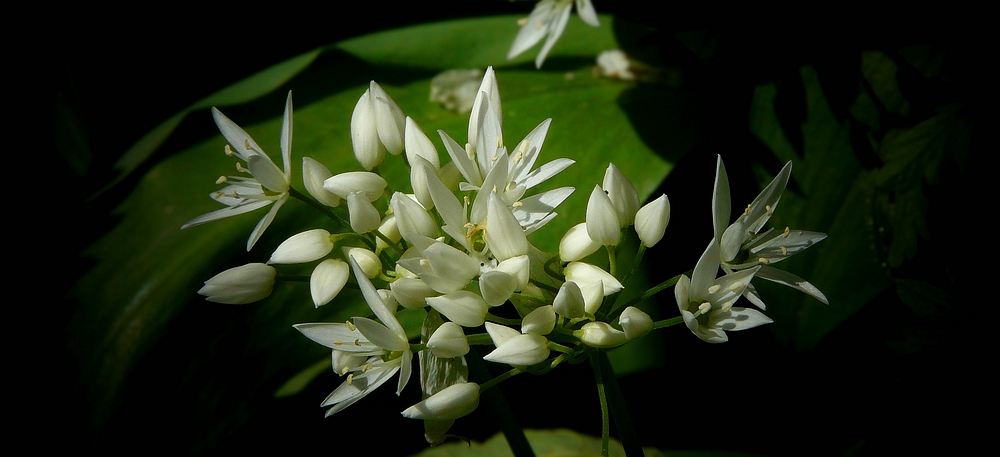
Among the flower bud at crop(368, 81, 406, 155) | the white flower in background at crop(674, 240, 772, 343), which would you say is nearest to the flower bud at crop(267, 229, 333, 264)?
the flower bud at crop(368, 81, 406, 155)

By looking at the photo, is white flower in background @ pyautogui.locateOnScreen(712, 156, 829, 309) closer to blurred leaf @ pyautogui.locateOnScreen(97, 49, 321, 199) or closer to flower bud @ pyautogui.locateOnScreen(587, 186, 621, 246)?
flower bud @ pyautogui.locateOnScreen(587, 186, 621, 246)

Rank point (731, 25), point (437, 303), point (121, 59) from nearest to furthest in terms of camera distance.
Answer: point (437, 303) < point (731, 25) < point (121, 59)

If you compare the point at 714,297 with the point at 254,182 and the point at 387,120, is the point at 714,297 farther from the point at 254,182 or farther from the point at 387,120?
the point at 254,182

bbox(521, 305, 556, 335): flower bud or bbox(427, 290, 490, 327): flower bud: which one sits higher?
bbox(427, 290, 490, 327): flower bud

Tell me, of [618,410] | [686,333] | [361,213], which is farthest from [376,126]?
[686,333]

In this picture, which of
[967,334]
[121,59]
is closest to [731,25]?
[967,334]

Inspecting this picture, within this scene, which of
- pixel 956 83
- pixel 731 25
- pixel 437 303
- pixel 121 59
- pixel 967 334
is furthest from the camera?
pixel 121 59

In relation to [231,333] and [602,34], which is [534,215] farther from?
[602,34]
